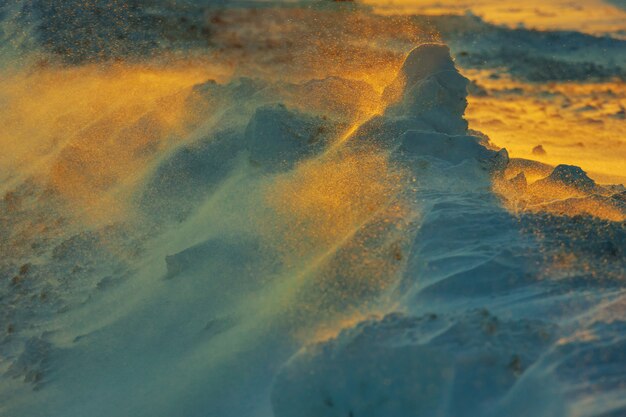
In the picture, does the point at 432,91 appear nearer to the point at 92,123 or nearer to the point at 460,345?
the point at 460,345

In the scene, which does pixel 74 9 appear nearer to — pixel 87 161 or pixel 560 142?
pixel 87 161

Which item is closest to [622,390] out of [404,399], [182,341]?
[404,399]

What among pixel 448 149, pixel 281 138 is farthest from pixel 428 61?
pixel 281 138

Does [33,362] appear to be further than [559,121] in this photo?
No

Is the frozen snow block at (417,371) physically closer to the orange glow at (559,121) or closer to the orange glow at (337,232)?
the orange glow at (337,232)

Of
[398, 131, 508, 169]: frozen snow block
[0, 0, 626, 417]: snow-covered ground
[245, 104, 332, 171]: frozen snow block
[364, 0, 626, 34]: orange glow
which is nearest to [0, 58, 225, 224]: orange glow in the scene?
[0, 0, 626, 417]: snow-covered ground

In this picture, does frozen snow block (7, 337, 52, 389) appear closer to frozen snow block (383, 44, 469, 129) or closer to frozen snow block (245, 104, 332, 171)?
frozen snow block (245, 104, 332, 171)
